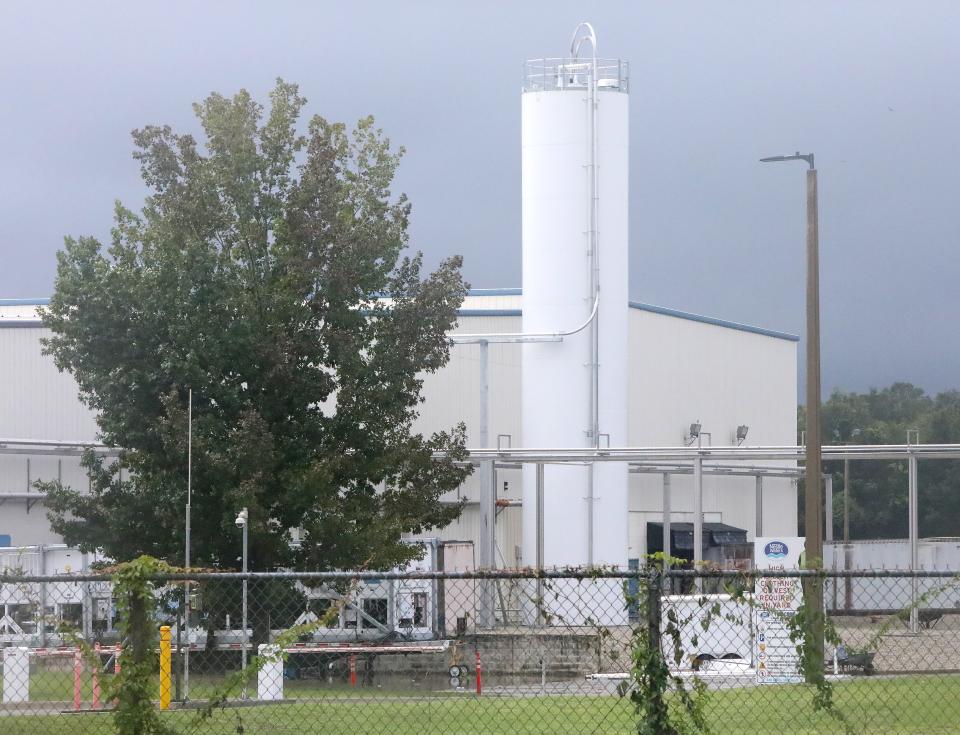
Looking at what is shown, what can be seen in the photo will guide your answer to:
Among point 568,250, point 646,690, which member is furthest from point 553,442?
point 646,690

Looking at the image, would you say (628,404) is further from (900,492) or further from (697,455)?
(900,492)

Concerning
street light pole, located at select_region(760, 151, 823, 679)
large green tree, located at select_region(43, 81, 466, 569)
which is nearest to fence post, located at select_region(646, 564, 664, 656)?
street light pole, located at select_region(760, 151, 823, 679)

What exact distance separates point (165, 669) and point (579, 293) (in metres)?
22.9

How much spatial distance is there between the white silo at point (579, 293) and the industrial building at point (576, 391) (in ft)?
0.14

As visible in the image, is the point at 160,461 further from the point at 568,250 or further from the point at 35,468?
the point at 35,468

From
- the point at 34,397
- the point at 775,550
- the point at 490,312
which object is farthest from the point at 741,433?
the point at 775,550

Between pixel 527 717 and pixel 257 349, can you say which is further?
pixel 257 349

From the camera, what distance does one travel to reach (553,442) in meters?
40.1

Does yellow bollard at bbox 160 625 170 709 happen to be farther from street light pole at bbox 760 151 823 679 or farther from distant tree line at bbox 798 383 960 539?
distant tree line at bbox 798 383 960 539

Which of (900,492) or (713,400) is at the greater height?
(713,400)

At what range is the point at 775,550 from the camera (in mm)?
28281

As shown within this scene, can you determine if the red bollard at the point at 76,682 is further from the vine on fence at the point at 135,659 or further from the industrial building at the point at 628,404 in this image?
the industrial building at the point at 628,404

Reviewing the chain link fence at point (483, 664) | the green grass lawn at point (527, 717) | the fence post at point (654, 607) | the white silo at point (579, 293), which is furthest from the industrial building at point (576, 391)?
the fence post at point (654, 607)

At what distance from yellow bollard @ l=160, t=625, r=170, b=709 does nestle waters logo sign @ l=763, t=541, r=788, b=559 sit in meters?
13.2
